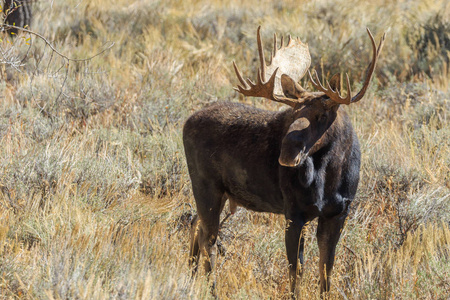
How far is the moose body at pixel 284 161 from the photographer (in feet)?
15.7

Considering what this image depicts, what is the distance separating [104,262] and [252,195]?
142 cm

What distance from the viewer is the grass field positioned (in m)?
4.61

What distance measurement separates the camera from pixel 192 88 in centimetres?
1024

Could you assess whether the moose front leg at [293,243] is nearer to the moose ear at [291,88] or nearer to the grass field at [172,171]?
the grass field at [172,171]

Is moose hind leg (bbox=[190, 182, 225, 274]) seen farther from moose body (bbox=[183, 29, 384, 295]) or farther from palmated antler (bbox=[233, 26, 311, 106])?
palmated antler (bbox=[233, 26, 311, 106])

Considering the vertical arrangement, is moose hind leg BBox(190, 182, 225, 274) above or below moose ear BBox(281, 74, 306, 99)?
below

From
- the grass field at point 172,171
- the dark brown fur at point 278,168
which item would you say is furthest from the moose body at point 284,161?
Result: the grass field at point 172,171

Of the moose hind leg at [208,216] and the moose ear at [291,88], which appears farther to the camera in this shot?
the moose hind leg at [208,216]

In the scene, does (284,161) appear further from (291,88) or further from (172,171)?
(172,171)

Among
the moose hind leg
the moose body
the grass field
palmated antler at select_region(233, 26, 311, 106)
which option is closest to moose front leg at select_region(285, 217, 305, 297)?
the moose body

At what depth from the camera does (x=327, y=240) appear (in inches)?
200

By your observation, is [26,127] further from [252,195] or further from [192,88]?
[252,195]

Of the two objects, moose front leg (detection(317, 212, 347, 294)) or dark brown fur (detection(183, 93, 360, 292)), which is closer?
dark brown fur (detection(183, 93, 360, 292))

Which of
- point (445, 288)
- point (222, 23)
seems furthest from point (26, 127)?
point (222, 23)
